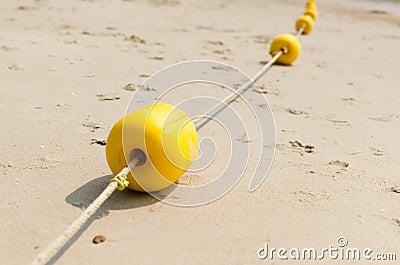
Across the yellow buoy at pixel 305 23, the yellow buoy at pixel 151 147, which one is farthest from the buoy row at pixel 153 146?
the yellow buoy at pixel 305 23

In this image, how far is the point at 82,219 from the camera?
5.04 feet

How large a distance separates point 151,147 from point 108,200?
9.9 inches

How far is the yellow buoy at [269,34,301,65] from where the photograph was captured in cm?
404

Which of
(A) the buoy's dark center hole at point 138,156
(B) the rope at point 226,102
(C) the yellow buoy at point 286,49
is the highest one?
(C) the yellow buoy at point 286,49

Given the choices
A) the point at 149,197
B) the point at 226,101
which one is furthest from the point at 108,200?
the point at 226,101

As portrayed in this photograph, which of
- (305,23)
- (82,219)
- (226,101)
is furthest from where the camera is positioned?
(305,23)

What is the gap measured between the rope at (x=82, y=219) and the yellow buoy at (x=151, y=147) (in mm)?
45

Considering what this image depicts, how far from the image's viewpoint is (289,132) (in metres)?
2.66

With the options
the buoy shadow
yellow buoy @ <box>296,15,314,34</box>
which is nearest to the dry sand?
the buoy shadow

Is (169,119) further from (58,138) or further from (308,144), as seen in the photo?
(308,144)

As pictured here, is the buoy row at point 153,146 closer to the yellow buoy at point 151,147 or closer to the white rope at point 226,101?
the yellow buoy at point 151,147

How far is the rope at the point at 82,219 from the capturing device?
1378 millimetres

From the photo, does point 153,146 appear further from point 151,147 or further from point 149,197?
point 149,197

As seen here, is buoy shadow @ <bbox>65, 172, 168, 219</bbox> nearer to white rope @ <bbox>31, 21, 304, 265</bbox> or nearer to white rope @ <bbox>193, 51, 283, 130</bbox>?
white rope @ <bbox>31, 21, 304, 265</bbox>
